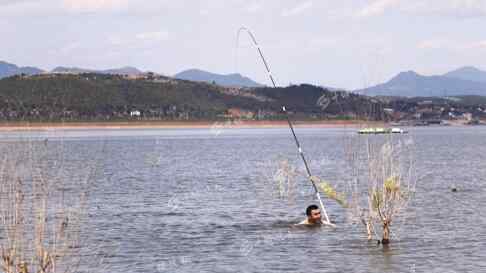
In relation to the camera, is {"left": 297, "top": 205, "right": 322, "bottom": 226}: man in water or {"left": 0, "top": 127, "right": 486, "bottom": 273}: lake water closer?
{"left": 0, "top": 127, "right": 486, "bottom": 273}: lake water

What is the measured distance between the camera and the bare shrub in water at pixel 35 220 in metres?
15.2

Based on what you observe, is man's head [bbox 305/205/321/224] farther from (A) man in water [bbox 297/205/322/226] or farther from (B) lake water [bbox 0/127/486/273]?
(B) lake water [bbox 0/127/486/273]

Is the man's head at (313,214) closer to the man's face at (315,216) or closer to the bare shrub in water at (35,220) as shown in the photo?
the man's face at (315,216)

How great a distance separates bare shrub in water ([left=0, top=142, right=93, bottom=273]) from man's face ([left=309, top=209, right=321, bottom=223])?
703 centimetres

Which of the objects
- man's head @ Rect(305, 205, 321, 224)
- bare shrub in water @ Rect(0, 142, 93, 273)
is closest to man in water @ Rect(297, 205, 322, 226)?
man's head @ Rect(305, 205, 321, 224)

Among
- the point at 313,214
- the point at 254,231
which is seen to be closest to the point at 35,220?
the point at 254,231

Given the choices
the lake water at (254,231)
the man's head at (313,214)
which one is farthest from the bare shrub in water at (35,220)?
the man's head at (313,214)

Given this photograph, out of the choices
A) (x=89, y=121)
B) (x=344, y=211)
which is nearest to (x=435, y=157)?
(x=344, y=211)

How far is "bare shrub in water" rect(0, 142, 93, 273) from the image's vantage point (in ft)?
49.8

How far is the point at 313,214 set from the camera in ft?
94.2

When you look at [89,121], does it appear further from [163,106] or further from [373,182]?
[373,182]

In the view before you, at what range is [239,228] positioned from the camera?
29438mm

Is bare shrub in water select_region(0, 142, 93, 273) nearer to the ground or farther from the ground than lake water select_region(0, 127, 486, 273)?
farther from the ground

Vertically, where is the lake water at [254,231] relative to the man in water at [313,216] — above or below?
below
